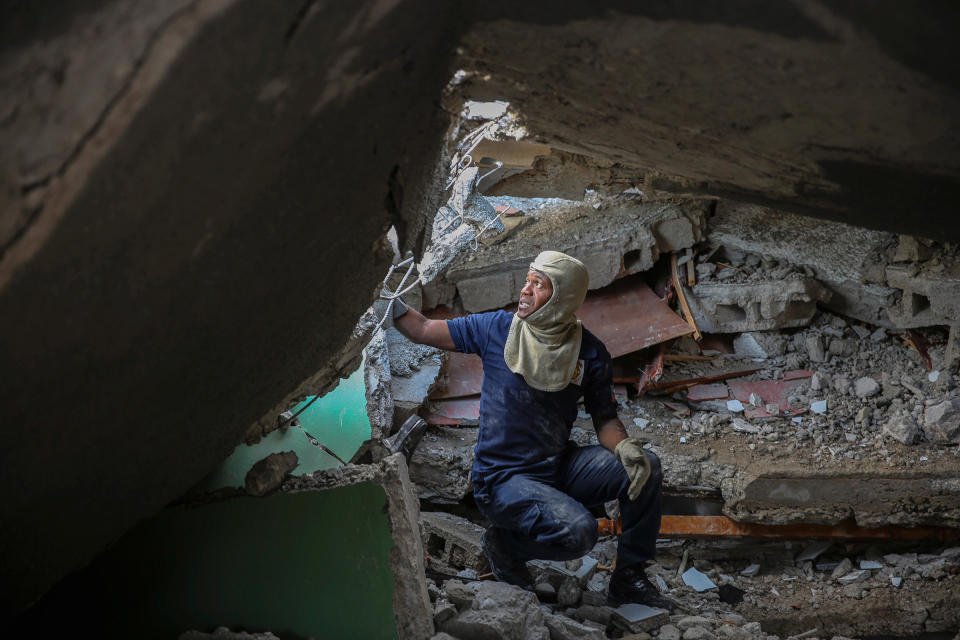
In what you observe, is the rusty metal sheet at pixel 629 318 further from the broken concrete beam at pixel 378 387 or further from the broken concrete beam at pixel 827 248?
the broken concrete beam at pixel 378 387

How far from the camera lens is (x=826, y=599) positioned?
4348 mm

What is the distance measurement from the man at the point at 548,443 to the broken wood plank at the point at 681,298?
178 cm

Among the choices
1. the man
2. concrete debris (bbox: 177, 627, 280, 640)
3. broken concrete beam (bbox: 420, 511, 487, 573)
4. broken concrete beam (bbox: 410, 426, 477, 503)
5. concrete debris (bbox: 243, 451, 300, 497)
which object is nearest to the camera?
concrete debris (bbox: 177, 627, 280, 640)

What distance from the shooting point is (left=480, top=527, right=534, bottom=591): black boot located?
147 inches

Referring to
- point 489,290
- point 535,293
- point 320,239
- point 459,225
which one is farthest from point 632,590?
point 459,225

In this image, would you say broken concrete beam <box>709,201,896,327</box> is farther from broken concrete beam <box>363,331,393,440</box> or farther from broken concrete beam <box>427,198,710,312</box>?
broken concrete beam <box>363,331,393,440</box>

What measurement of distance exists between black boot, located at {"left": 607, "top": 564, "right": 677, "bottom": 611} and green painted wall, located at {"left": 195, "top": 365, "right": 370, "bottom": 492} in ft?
4.63

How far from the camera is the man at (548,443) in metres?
3.51

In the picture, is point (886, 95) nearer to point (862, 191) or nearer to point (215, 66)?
point (862, 191)

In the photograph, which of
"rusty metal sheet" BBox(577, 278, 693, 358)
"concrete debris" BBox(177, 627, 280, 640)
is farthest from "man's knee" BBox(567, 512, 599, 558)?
"rusty metal sheet" BBox(577, 278, 693, 358)

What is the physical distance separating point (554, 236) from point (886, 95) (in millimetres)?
4164

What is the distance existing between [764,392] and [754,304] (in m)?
0.59

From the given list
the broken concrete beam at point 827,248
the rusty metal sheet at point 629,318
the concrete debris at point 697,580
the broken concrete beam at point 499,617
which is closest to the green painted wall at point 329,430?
the broken concrete beam at point 499,617

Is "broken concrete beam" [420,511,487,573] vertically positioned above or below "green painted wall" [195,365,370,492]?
below
